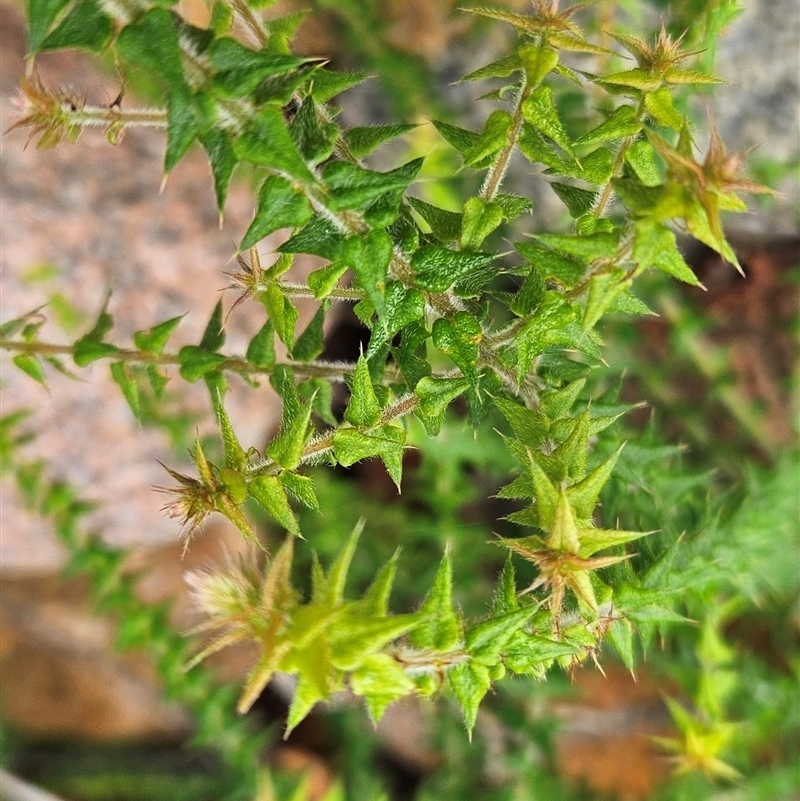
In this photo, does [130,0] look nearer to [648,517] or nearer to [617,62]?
[648,517]

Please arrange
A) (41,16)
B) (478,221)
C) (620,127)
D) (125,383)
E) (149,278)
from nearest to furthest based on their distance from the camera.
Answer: (41,16) < (620,127) < (478,221) < (125,383) < (149,278)

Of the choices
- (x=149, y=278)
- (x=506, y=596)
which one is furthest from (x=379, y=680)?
(x=149, y=278)

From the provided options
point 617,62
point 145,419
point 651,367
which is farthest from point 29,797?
point 617,62

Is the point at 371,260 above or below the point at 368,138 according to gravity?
below

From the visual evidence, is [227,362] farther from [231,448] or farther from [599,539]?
[599,539]

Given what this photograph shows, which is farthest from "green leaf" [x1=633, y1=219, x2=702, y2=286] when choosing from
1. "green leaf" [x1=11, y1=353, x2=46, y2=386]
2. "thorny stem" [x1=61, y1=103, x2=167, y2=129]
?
"green leaf" [x1=11, y1=353, x2=46, y2=386]

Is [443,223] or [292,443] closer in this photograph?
[292,443]

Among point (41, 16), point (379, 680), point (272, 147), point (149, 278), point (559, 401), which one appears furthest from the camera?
point (149, 278)

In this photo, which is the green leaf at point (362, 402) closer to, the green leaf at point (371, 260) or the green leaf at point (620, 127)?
the green leaf at point (371, 260)

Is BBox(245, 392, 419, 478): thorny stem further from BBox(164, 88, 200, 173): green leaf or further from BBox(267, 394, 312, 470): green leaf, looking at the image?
BBox(164, 88, 200, 173): green leaf
